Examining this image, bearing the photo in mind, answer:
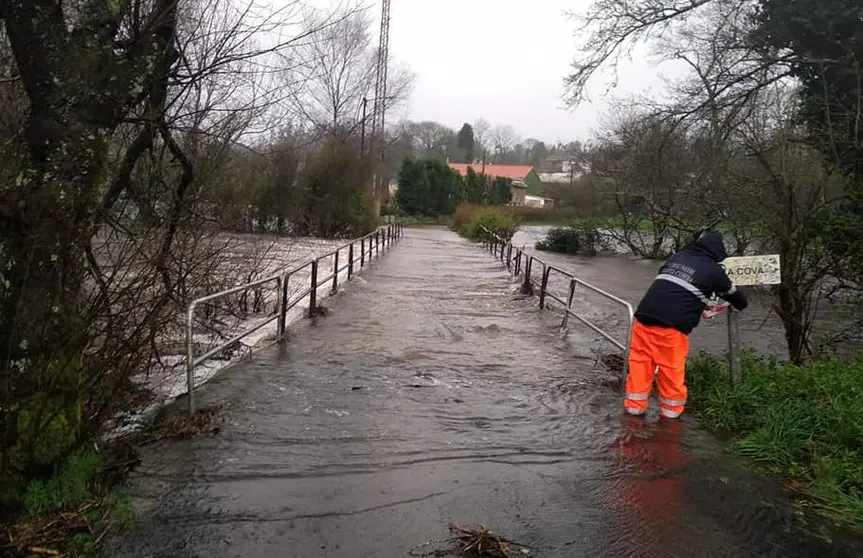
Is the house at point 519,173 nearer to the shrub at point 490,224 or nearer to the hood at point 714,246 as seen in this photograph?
the shrub at point 490,224

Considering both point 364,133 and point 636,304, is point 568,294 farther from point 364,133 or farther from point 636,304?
point 364,133

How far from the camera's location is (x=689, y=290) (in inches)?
217

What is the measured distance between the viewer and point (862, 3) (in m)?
13.4

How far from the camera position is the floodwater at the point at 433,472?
351 cm

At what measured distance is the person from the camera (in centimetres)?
549

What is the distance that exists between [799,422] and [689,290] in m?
1.25

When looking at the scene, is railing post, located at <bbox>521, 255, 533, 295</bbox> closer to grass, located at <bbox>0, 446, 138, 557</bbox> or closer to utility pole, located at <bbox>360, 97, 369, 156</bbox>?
grass, located at <bbox>0, 446, 138, 557</bbox>

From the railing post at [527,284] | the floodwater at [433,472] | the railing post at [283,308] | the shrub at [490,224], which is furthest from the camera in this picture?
the shrub at [490,224]

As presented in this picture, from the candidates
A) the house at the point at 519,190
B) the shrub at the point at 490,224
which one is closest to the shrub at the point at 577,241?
the shrub at the point at 490,224

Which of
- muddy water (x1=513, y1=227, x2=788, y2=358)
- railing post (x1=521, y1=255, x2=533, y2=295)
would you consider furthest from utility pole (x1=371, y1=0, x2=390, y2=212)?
railing post (x1=521, y1=255, x2=533, y2=295)

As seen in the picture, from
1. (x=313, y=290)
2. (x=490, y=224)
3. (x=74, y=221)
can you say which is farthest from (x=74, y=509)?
(x=490, y=224)

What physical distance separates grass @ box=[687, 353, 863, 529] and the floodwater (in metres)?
0.27

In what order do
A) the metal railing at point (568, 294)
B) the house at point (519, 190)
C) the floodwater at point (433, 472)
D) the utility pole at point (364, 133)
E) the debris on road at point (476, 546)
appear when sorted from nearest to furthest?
1. the debris on road at point (476, 546)
2. the floodwater at point (433, 472)
3. the metal railing at point (568, 294)
4. the utility pole at point (364, 133)
5. the house at point (519, 190)

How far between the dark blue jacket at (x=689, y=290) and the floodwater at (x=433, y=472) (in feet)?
→ 2.90
